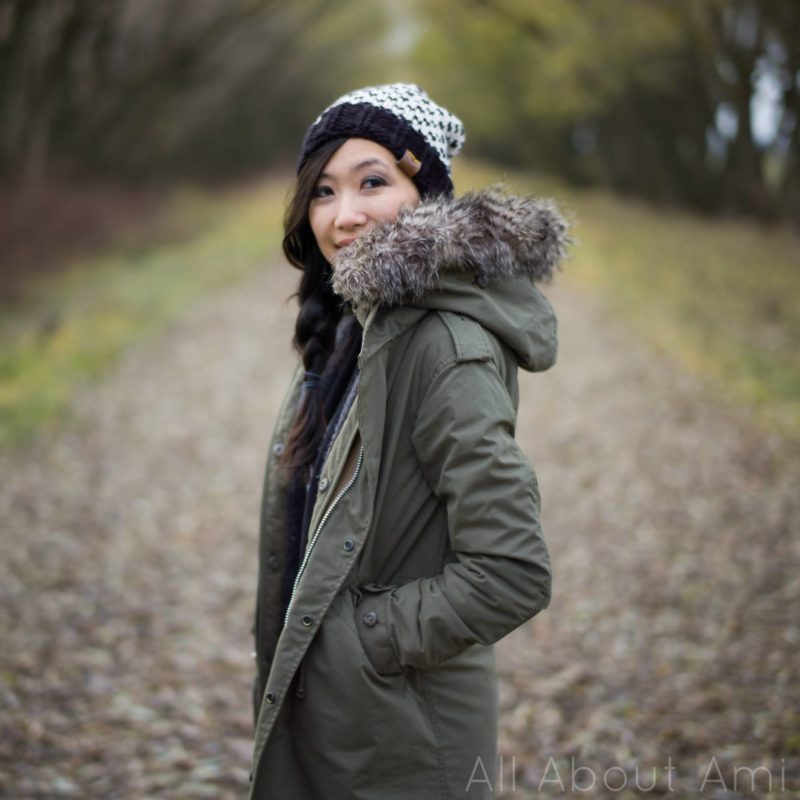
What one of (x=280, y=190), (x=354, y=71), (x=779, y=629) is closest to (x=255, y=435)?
(x=779, y=629)

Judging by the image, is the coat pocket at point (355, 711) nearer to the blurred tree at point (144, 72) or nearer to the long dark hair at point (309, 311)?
the long dark hair at point (309, 311)

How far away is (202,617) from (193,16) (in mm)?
18259

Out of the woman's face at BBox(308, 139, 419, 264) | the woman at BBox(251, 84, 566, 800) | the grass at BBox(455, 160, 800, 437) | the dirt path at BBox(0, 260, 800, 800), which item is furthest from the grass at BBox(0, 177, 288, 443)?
the woman at BBox(251, 84, 566, 800)

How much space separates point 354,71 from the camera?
39.4 m

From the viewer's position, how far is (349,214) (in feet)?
6.77

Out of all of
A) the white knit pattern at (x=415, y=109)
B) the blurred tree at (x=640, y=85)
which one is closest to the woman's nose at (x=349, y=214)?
the white knit pattern at (x=415, y=109)

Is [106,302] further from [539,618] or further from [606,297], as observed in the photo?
[539,618]

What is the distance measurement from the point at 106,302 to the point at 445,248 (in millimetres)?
11459

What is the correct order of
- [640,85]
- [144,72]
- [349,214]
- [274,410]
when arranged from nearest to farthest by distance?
[349,214], [274,410], [144,72], [640,85]

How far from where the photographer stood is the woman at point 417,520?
5.81 ft

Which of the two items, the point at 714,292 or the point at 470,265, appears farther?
the point at 714,292

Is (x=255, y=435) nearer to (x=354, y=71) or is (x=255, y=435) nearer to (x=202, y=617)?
(x=202, y=617)

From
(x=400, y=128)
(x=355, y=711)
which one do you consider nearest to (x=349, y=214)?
(x=400, y=128)

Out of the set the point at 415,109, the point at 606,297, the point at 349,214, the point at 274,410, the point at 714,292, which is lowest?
the point at 349,214
